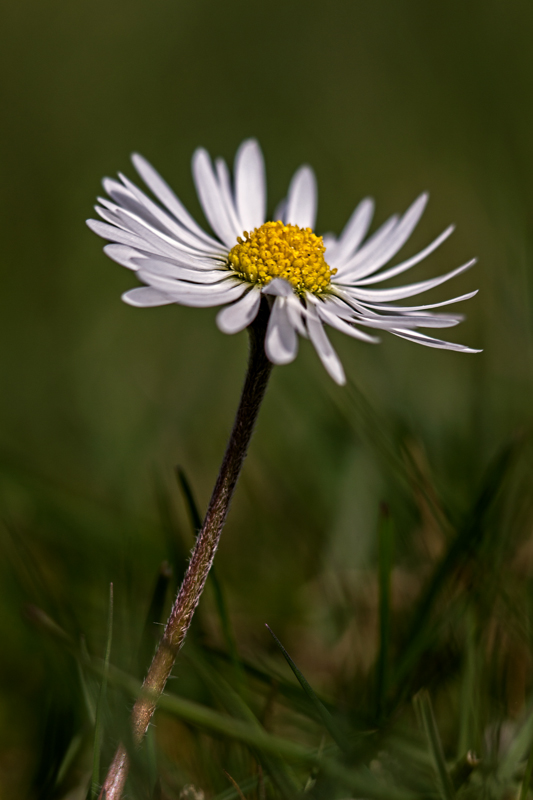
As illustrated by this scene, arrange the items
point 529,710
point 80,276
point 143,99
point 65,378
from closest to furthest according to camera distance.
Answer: point 529,710, point 65,378, point 80,276, point 143,99

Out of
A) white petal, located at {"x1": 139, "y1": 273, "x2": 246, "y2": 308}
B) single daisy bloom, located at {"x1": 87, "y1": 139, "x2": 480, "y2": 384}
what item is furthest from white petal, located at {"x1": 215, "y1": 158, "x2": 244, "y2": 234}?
white petal, located at {"x1": 139, "y1": 273, "x2": 246, "y2": 308}

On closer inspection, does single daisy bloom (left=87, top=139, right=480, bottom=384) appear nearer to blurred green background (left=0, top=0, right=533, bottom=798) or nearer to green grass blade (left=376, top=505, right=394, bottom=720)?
green grass blade (left=376, top=505, right=394, bottom=720)

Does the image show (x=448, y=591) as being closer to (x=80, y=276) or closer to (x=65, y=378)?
(x=65, y=378)

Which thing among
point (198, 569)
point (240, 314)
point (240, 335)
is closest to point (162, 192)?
point (240, 314)

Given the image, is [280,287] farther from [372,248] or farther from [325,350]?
[372,248]

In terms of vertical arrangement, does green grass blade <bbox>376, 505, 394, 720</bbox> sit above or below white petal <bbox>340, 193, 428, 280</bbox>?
below

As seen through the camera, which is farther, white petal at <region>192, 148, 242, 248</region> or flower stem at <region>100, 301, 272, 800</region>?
white petal at <region>192, 148, 242, 248</region>

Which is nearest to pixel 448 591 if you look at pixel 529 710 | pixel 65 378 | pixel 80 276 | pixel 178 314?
pixel 529 710

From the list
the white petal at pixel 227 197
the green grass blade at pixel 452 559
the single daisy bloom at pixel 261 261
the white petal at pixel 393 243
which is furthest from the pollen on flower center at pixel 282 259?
the green grass blade at pixel 452 559

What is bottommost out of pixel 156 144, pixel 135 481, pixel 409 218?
pixel 135 481
